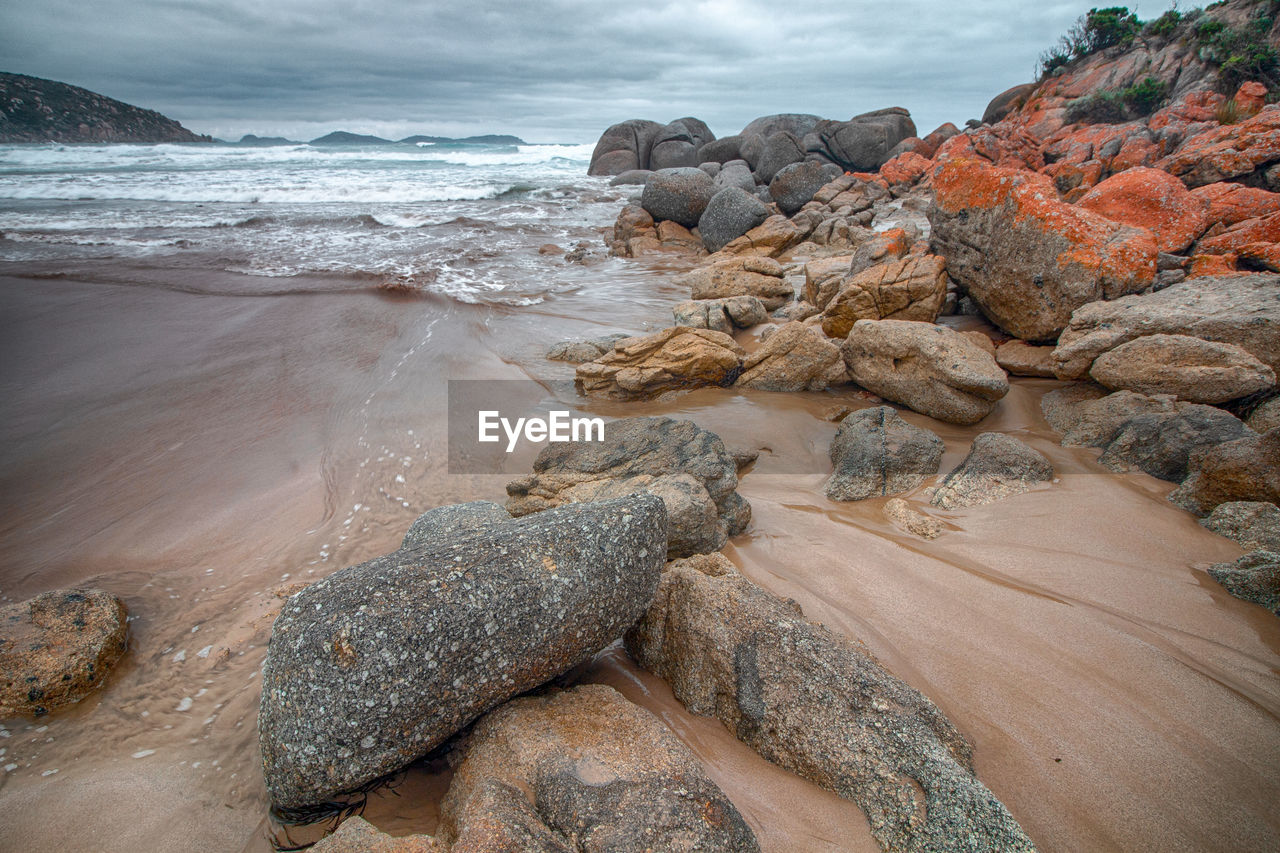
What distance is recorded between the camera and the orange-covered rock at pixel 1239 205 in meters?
6.13

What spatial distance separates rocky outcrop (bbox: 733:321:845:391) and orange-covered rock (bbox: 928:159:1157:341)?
1.61 metres

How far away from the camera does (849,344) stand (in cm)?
545

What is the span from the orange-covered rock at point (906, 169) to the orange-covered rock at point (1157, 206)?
15.4 meters

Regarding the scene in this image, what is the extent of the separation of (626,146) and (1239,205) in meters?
31.6

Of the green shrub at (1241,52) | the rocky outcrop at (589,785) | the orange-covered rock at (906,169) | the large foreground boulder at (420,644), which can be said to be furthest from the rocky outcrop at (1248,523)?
the orange-covered rock at (906,169)

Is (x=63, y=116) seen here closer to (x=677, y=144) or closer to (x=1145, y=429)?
(x=677, y=144)

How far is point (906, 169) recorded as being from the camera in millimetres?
20625

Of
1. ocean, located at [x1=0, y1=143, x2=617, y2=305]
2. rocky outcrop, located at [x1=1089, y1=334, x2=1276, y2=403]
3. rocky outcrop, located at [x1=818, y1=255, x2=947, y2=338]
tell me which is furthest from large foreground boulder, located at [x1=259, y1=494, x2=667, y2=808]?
ocean, located at [x1=0, y1=143, x2=617, y2=305]

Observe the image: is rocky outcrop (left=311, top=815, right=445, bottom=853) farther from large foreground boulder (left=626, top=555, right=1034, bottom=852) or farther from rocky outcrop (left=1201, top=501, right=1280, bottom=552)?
rocky outcrop (left=1201, top=501, right=1280, bottom=552)

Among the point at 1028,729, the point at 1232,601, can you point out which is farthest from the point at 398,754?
the point at 1232,601

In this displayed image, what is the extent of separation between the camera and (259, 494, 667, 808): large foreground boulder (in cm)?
185

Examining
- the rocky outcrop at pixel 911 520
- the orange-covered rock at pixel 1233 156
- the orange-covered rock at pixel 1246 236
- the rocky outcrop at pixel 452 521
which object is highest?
the orange-covered rock at pixel 1233 156

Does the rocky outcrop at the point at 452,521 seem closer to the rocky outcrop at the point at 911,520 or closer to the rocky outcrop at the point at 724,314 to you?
the rocky outcrop at the point at 911,520

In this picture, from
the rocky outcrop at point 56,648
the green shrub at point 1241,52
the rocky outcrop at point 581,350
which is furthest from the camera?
the green shrub at point 1241,52
